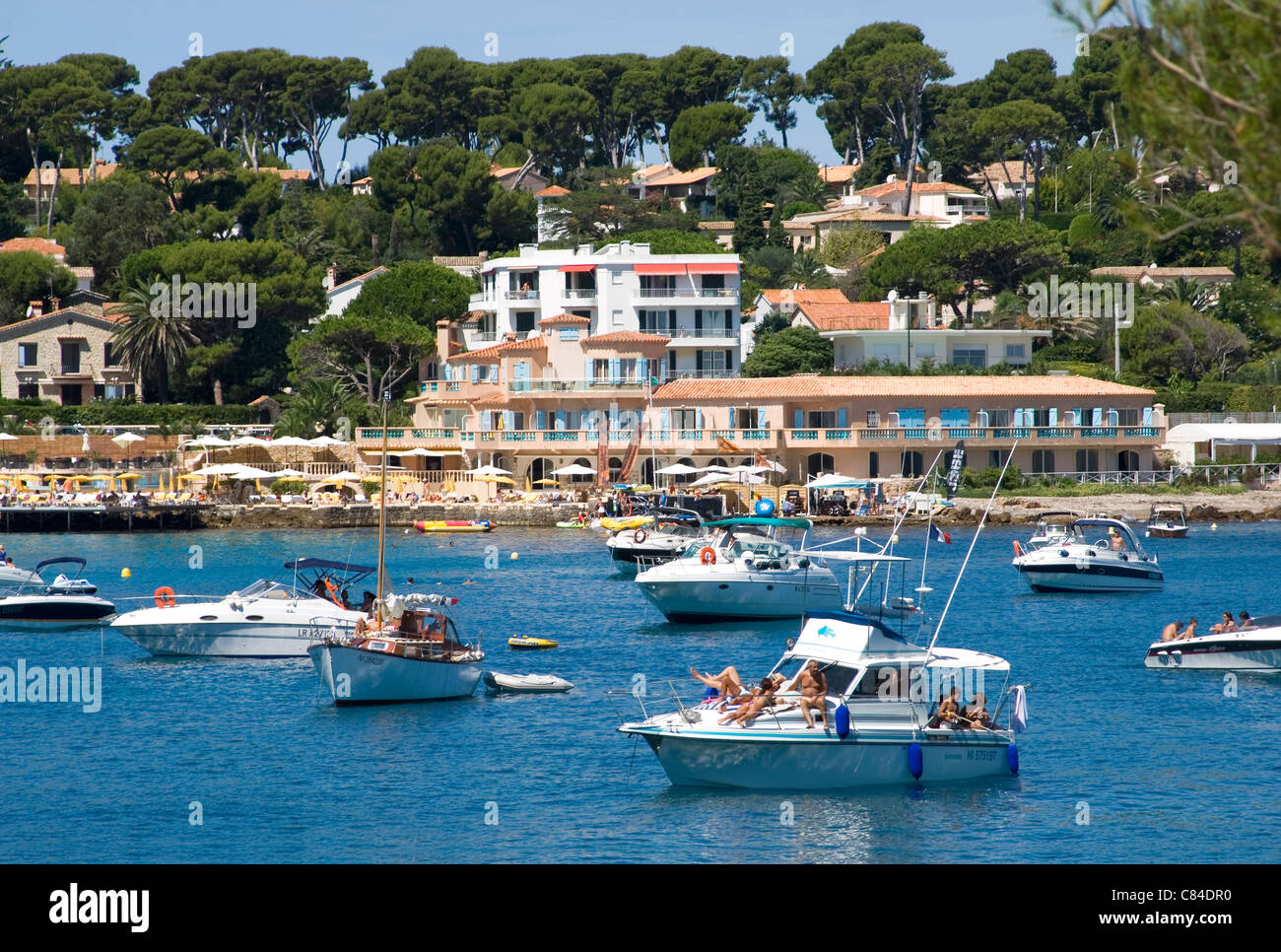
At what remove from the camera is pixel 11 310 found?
11388 centimetres

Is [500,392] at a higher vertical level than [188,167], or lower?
lower

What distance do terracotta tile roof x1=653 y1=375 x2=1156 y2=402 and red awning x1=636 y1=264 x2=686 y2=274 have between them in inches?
397

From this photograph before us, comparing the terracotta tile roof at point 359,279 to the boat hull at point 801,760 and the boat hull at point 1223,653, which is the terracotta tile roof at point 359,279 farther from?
the boat hull at point 801,760

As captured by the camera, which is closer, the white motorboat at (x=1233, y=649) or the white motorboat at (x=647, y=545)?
the white motorboat at (x=1233, y=649)

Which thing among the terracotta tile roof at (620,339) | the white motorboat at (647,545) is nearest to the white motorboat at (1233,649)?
the white motorboat at (647,545)

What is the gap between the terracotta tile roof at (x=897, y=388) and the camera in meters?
91.2

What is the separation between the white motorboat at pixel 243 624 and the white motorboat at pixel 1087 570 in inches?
1038

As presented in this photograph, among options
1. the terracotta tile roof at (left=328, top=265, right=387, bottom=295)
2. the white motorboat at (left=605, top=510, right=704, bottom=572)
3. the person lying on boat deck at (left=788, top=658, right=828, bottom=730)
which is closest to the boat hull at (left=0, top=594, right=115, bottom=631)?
the white motorboat at (left=605, top=510, right=704, bottom=572)

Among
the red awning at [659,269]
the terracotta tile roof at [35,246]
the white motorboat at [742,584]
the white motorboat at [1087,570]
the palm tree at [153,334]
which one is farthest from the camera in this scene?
the terracotta tile roof at [35,246]

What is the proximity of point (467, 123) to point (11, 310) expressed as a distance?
196 feet

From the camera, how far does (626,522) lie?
7700 centimetres

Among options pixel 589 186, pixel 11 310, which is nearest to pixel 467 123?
pixel 589 186

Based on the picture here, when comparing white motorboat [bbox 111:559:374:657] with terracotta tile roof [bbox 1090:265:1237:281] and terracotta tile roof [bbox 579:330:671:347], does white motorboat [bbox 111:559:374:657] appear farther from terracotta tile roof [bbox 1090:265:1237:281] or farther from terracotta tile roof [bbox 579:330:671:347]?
terracotta tile roof [bbox 1090:265:1237:281]
